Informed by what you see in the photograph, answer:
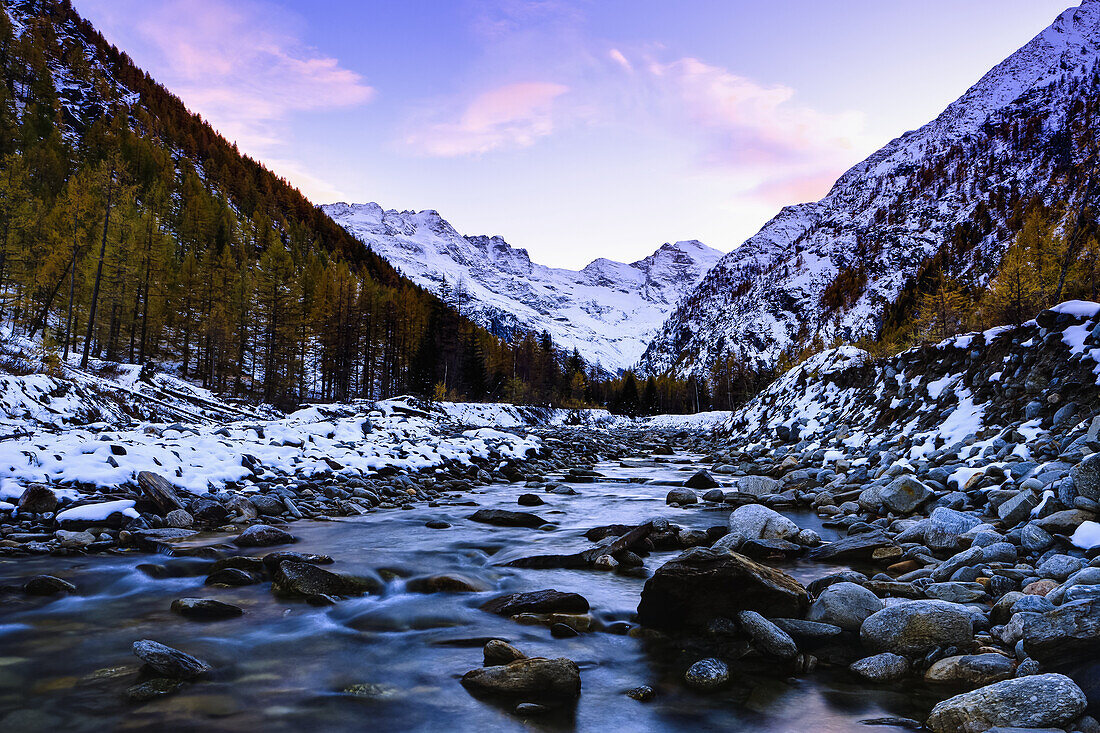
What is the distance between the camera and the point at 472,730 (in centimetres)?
334

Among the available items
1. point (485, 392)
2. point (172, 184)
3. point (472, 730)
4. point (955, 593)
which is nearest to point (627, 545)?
point (955, 593)

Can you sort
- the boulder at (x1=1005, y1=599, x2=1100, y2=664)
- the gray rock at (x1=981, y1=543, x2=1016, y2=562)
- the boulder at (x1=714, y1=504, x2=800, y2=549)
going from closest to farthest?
the boulder at (x1=1005, y1=599, x2=1100, y2=664) < the gray rock at (x1=981, y1=543, x2=1016, y2=562) < the boulder at (x1=714, y1=504, x2=800, y2=549)

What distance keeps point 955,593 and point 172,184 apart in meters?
106

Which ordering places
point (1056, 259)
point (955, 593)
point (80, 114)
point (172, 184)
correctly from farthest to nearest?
point (80, 114) < point (172, 184) < point (1056, 259) < point (955, 593)

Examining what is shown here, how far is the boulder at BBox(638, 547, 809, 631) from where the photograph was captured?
4.84m

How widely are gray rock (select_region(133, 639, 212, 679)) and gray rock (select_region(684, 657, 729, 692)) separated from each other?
11.9 ft

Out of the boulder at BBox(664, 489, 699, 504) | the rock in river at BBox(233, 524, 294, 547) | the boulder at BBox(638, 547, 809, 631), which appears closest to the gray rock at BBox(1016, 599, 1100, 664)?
the boulder at BBox(638, 547, 809, 631)

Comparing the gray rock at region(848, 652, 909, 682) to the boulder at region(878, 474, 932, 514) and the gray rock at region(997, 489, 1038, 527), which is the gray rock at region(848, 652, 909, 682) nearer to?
the gray rock at region(997, 489, 1038, 527)

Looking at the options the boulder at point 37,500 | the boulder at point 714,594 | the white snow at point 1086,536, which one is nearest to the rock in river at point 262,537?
the boulder at point 37,500

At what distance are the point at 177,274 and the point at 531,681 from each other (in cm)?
5992

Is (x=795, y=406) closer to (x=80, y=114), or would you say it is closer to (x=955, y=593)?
(x=955, y=593)

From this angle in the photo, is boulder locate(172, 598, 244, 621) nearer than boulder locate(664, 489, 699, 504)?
Yes

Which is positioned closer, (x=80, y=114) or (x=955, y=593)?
(x=955, y=593)

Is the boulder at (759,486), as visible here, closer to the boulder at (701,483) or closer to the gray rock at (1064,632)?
the boulder at (701,483)
